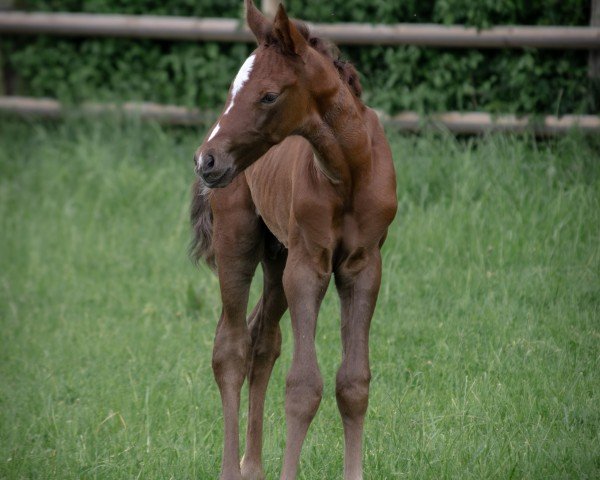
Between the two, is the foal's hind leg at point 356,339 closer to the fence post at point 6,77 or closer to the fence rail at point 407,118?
the fence rail at point 407,118

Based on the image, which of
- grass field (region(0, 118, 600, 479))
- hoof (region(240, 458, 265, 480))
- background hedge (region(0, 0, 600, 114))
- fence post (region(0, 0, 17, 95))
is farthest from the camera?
fence post (region(0, 0, 17, 95))

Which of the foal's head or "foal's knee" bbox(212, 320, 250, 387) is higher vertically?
the foal's head

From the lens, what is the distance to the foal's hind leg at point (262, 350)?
4.88 m

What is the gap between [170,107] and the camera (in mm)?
10102

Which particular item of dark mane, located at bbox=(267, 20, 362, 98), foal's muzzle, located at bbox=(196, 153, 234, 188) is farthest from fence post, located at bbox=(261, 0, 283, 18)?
foal's muzzle, located at bbox=(196, 153, 234, 188)

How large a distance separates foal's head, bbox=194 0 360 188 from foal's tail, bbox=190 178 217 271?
124 cm

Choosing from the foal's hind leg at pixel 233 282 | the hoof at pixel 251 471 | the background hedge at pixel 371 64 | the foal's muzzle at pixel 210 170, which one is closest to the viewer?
the foal's muzzle at pixel 210 170

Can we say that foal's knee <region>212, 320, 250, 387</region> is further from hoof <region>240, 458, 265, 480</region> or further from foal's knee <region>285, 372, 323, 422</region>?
foal's knee <region>285, 372, 323, 422</region>

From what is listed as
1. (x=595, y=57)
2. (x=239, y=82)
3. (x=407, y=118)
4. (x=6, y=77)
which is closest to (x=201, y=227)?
(x=239, y=82)

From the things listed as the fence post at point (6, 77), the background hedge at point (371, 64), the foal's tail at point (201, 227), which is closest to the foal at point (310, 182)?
the foal's tail at point (201, 227)

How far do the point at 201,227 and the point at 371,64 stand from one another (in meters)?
4.38

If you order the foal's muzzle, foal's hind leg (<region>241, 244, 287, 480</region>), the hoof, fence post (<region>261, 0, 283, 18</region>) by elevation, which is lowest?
the hoof

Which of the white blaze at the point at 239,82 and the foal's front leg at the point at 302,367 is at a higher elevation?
the white blaze at the point at 239,82

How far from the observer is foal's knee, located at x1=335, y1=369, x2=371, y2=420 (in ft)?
13.5
